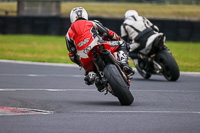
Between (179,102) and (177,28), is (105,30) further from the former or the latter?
(177,28)

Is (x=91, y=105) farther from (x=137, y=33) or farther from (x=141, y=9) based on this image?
(x=141, y=9)

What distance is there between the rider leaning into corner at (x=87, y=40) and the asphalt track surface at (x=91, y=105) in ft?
2.25

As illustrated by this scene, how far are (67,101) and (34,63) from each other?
8875 millimetres

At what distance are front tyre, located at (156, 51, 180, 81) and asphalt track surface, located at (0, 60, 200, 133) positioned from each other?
0.26 meters

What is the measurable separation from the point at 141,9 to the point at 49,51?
2933 centimetres

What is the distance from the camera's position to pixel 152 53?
47.1ft

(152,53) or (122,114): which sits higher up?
(122,114)

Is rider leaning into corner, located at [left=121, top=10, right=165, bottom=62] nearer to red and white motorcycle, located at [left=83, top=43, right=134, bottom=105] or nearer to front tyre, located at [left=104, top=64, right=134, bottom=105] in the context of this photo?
red and white motorcycle, located at [left=83, top=43, right=134, bottom=105]

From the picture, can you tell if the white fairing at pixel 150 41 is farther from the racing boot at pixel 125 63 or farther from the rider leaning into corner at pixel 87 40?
the racing boot at pixel 125 63

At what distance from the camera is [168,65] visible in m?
13.8

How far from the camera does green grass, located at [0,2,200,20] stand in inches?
1929

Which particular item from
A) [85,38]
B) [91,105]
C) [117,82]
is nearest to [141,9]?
[85,38]

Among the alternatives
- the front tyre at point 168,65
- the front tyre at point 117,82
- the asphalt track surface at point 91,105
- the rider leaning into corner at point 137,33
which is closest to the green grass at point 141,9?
the rider leaning into corner at point 137,33

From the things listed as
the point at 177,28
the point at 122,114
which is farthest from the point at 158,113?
the point at 177,28
